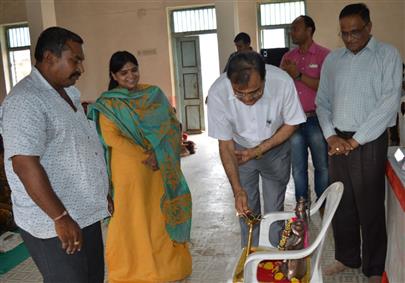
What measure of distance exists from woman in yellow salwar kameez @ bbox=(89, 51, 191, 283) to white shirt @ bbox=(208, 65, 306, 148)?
0.70 meters

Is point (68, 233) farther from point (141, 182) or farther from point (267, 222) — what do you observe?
point (141, 182)

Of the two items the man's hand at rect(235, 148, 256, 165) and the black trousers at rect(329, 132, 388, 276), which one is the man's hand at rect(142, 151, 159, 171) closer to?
the man's hand at rect(235, 148, 256, 165)

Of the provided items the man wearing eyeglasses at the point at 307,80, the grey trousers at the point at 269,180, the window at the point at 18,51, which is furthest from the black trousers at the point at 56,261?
the window at the point at 18,51

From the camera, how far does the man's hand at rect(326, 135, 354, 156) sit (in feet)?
8.43

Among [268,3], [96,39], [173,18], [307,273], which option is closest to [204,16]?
[173,18]

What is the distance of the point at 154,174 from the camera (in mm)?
3166

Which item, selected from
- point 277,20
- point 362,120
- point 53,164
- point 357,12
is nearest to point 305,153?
point 362,120

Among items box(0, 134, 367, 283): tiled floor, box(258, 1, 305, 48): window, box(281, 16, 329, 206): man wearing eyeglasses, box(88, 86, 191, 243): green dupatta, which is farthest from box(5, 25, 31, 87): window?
box(88, 86, 191, 243): green dupatta

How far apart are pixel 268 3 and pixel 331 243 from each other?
22.5ft

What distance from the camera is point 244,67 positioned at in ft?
6.97

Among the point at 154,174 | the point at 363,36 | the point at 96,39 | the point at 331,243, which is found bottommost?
the point at 331,243

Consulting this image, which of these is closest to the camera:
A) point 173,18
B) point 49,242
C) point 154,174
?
point 49,242

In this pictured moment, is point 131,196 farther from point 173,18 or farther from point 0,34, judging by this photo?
point 0,34

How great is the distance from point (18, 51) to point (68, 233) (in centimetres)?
1052
